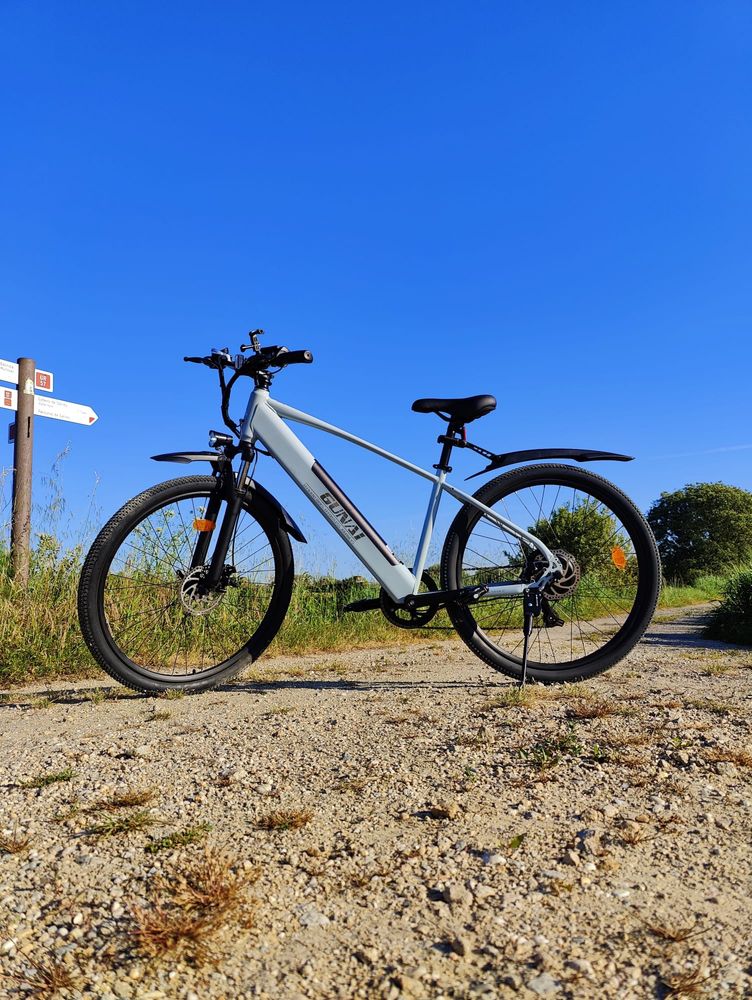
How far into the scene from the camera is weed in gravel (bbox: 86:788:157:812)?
6.94 ft

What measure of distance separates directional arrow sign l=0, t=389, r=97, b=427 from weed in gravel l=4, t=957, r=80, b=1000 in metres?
6.30

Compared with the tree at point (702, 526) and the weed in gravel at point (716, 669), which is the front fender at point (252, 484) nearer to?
the weed in gravel at point (716, 669)

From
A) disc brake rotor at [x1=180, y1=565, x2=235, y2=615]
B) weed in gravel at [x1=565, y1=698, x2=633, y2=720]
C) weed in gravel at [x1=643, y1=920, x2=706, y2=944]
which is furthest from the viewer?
disc brake rotor at [x1=180, y1=565, x2=235, y2=615]

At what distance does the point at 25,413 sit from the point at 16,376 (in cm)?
37

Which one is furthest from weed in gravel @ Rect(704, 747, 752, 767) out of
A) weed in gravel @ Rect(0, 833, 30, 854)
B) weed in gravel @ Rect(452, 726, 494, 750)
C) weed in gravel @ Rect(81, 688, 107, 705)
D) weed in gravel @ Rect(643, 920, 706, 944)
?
weed in gravel @ Rect(81, 688, 107, 705)

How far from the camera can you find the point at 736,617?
760 centimetres

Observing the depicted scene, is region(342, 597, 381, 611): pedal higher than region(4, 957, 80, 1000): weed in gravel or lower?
higher

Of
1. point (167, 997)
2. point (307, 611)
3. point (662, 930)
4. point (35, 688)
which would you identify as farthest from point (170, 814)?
point (307, 611)

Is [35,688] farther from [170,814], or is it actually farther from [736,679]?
[736,679]

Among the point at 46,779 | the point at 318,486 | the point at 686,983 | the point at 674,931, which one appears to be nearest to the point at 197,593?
the point at 318,486

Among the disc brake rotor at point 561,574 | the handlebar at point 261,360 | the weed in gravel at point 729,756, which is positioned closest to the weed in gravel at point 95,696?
the handlebar at point 261,360

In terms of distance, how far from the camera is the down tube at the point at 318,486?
3.82m

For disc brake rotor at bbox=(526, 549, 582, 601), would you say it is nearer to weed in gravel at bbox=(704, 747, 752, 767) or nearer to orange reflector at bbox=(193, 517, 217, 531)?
weed in gravel at bbox=(704, 747, 752, 767)

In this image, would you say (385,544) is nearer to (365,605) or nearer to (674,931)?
(365,605)
